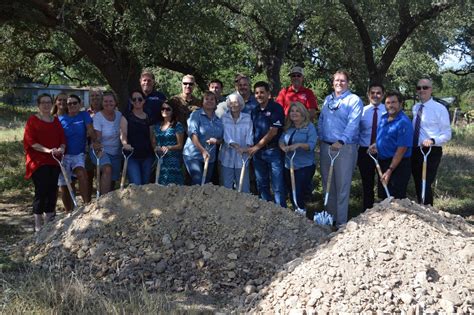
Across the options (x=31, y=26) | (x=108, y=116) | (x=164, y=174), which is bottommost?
(x=164, y=174)

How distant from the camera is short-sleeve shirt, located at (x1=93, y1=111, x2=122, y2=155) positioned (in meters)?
7.33

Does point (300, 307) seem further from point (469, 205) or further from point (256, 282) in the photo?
point (469, 205)

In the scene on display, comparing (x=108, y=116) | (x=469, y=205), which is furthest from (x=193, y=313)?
(x=469, y=205)

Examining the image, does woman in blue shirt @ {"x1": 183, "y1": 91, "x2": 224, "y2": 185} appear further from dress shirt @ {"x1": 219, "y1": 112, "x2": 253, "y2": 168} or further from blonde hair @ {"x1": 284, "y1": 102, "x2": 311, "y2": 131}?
blonde hair @ {"x1": 284, "y1": 102, "x2": 311, "y2": 131}

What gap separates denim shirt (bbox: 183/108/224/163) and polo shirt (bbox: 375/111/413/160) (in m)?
2.16

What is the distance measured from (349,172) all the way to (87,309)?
158 inches

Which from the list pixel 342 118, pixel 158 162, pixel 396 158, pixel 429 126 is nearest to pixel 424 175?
pixel 396 158

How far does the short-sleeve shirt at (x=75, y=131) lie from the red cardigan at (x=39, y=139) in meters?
0.21

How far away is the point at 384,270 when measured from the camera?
4617 mm

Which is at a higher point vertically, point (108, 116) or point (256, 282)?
point (108, 116)

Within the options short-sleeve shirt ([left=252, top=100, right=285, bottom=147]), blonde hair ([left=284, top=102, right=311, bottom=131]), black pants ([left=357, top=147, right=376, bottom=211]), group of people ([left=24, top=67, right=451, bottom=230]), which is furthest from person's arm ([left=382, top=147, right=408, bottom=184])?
short-sleeve shirt ([left=252, top=100, right=285, bottom=147])

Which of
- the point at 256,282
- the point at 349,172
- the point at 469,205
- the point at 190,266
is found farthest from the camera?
the point at 469,205

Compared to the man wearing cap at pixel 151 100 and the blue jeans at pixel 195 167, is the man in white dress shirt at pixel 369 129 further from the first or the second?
the man wearing cap at pixel 151 100

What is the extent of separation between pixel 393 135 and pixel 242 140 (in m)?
1.99
